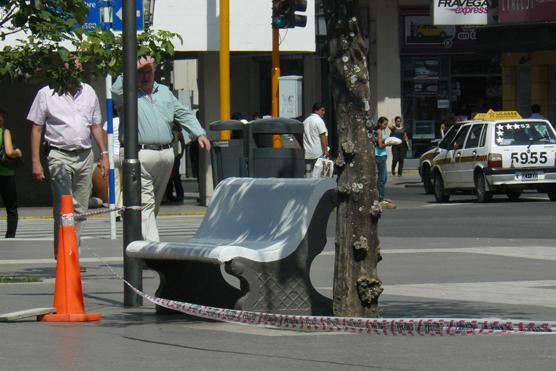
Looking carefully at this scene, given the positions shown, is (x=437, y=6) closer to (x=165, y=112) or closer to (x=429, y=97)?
(x=429, y=97)

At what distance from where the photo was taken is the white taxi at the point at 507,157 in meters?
27.9

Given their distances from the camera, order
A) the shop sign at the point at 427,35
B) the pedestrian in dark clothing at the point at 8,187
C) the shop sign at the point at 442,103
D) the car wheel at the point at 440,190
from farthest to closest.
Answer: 1. the shop sign at the point at 442,103
2. the shop sign at the point at 427,35
3. the car wheel at the point at 440,190
4. the pedestrian in dark clothing at the point at 8,187

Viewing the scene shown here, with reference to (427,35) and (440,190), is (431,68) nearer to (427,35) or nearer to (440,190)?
(427,35)

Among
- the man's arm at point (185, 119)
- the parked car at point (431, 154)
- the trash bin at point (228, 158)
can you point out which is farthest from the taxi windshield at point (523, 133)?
the man's arm at point (185, 119)

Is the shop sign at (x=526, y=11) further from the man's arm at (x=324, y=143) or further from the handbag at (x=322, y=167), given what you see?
the handbag at (x=322, y=167)

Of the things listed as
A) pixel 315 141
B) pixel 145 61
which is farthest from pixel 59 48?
pixel 315 141

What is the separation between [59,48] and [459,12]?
1232 inches

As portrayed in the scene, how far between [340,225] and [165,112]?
11.8 ft

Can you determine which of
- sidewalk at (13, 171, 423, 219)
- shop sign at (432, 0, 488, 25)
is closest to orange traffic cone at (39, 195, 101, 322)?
sidewalk at (13, 171, 423, 219)

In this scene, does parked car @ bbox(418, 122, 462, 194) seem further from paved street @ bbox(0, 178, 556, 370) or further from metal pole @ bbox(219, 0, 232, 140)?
paved street @ bbox(0, 178, 556, 370)

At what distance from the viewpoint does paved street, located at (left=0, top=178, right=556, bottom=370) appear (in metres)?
8.00

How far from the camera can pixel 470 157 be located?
1148 inches

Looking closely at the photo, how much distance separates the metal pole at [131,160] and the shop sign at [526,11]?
102ft

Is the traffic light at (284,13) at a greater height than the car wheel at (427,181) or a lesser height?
greater
